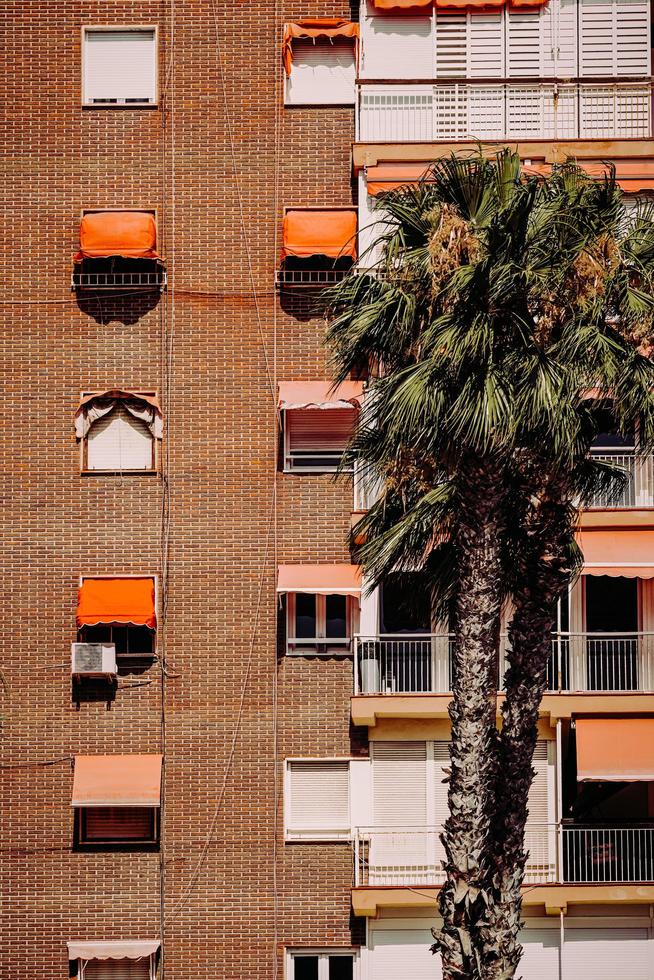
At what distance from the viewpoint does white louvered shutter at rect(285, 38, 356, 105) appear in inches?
1045

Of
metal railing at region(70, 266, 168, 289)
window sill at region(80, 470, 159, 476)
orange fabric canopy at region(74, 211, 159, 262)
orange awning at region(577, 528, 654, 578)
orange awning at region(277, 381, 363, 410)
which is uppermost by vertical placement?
orange fabric canopy at region(74, 211, 159, 262)

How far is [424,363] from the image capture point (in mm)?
17312

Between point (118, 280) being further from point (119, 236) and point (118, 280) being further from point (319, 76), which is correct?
point (319, 76)

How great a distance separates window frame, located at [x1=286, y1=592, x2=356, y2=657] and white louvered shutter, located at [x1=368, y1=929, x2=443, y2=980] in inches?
195

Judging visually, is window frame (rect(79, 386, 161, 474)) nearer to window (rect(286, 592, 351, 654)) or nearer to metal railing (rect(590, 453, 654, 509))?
window (rect(286, 592, 351, 654))

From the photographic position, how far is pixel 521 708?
58.7ft

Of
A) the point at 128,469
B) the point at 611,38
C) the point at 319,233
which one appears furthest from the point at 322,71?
the point at 128,469

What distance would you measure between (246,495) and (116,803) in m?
5.92

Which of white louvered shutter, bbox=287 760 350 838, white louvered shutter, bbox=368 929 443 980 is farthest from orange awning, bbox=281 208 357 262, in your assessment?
white louvered shutter, bbox=368 929 443 980

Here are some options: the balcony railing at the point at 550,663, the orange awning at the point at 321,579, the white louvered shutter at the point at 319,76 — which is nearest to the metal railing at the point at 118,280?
the white louvered shutter at the point at 319,76

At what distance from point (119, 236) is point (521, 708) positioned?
40.1ft

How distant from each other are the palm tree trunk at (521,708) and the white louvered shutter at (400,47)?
12422mm

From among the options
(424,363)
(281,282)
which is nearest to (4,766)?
(281,282)

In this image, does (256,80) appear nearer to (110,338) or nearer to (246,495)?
(110,338)
